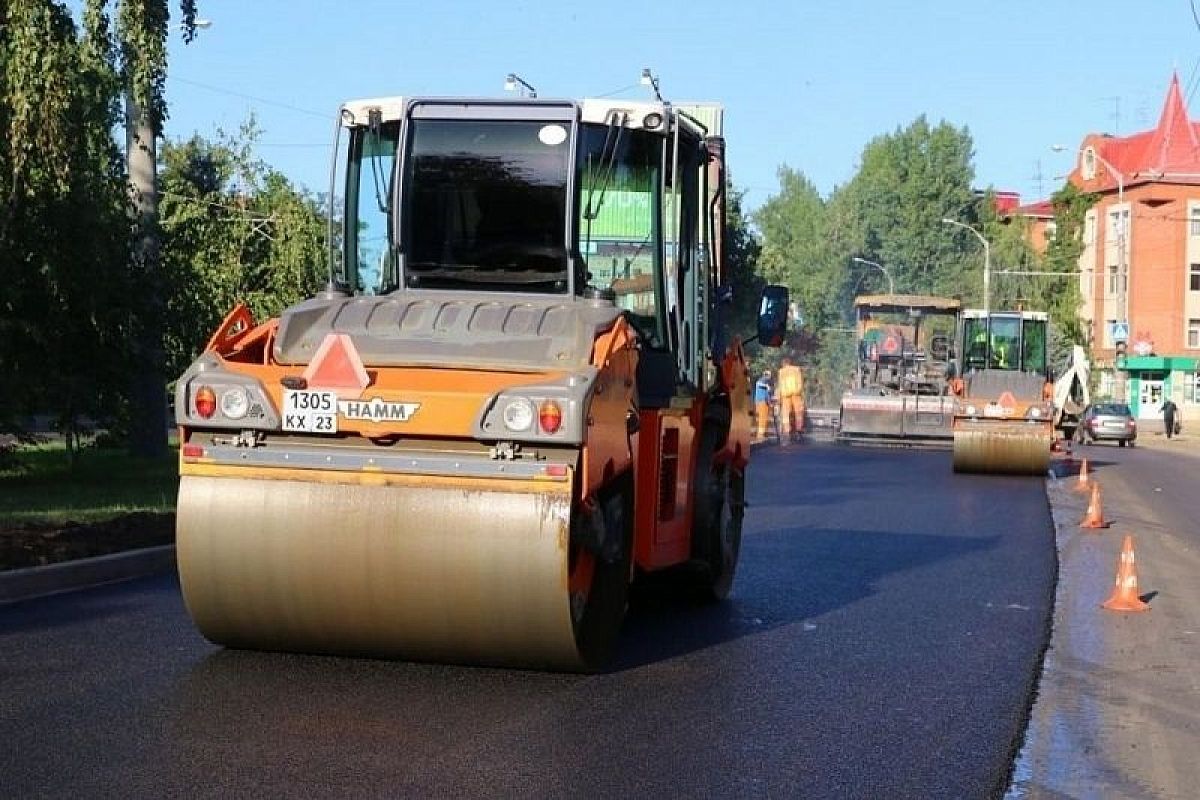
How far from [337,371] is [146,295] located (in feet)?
35.3

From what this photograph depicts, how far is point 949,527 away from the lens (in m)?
→ 16.1

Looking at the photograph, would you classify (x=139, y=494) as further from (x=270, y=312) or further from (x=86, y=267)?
(x=270, y=312)

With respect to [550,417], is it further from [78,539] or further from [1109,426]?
[1109,426]

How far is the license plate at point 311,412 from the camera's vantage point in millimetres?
7039

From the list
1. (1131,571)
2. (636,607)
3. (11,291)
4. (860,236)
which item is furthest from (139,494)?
(860,236)

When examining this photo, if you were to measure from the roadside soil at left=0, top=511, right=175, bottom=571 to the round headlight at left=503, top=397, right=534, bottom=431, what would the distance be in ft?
14.9

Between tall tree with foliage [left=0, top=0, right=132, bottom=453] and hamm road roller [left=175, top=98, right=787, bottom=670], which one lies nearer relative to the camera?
hamm road roller [left=175, top=98, right=787, bottom=670]

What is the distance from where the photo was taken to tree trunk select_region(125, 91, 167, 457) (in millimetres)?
17328

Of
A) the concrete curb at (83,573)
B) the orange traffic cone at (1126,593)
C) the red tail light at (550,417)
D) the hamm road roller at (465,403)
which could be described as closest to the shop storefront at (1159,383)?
the orange traffic cone at (1126,593)

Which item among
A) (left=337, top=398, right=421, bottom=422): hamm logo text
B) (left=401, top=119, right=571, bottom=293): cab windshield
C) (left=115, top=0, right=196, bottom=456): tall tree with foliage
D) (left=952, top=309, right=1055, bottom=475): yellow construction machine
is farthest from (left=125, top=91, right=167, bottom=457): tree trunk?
(left=952, top=309, right=1055, bottom=475): yellow construction machine

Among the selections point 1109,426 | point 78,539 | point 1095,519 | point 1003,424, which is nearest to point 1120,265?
Answer: point 1109,426

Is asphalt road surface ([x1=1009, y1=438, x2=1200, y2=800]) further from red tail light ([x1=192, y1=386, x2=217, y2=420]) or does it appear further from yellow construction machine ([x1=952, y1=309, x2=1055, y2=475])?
yellow construction machine ([x1=952, y1=309, x2=1055, y2=475])

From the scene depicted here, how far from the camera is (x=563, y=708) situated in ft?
22.7

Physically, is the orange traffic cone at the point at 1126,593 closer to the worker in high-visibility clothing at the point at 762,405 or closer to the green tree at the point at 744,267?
the worker in high-visibility clothing at the point at 762,405
